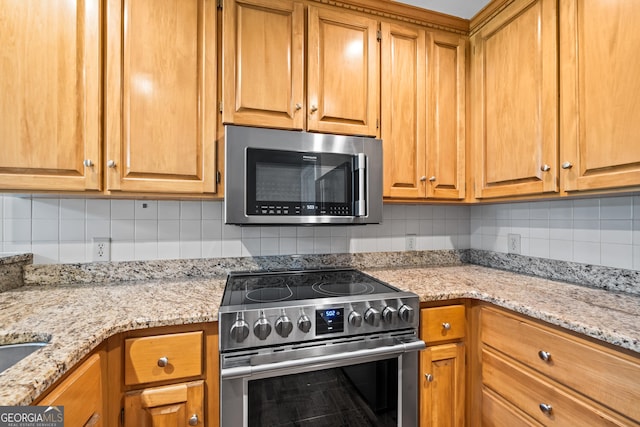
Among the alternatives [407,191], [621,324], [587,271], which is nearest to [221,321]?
[407,191]

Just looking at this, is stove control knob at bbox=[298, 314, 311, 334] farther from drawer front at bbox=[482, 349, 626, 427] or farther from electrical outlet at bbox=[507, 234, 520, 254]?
electrical outlet at bbox=[507, 234, 520, 254]

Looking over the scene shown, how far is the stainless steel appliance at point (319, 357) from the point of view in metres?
1.04

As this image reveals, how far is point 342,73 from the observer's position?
4.94 ft

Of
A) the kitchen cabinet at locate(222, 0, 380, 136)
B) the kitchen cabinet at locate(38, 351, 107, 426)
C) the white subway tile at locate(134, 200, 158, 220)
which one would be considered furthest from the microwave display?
the kitchen cabinet at locate(38, 351, 107, 426)

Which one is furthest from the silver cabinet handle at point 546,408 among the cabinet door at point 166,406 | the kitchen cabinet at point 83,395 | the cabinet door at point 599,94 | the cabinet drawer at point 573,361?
the kitchen cabinet at point 83,395

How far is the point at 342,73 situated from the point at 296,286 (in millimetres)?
1104

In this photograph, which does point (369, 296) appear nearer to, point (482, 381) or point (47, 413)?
point (482, 381)

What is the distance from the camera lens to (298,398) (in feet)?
3.64

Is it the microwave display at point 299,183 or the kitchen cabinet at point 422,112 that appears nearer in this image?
the microwave display at point 299,183

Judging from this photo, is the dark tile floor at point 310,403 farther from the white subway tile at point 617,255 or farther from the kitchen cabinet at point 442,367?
the white subway tile at point 617,255

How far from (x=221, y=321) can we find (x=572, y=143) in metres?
1.57

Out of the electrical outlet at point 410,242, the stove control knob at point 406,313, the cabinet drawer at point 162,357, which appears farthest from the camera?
the electrical outlet at point 410,242

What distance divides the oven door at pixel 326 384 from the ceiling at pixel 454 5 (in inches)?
67.0

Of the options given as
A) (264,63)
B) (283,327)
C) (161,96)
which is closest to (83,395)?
(283,327)
